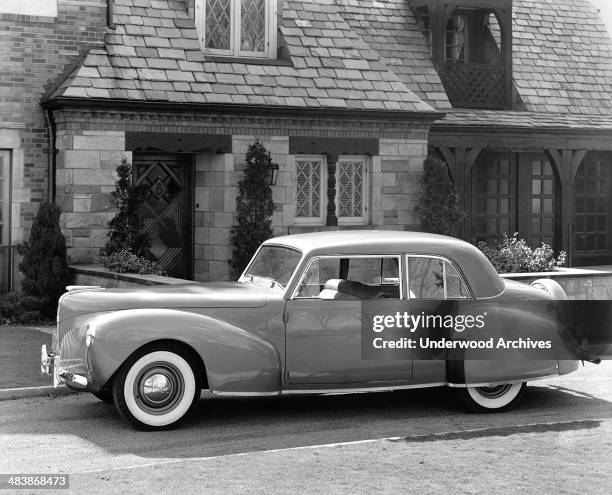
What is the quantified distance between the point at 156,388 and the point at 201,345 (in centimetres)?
45

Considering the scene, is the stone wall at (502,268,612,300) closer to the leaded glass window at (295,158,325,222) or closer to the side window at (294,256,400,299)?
the leaded glass window at (295,158,325,222)

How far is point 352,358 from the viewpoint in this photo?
8781mm

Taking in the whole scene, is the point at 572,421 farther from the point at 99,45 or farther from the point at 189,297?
the point at 99,45

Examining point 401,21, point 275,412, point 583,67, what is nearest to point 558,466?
point 275,412

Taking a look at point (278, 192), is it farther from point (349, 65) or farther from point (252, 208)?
point (349, 65)

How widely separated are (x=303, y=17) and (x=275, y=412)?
1064 centimetres

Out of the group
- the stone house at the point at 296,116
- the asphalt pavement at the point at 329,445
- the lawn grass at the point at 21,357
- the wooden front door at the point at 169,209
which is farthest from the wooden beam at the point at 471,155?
the asphalt pavement at the point at 329,445

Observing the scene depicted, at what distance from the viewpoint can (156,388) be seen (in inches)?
329

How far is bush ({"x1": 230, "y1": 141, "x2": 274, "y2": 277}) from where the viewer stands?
16797 millimetres

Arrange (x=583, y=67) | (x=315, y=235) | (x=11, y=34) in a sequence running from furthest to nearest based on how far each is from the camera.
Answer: (x=583, y=67) < (x=11, y=34) < (x=315, y=235)

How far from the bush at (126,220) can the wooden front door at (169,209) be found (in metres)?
0.99

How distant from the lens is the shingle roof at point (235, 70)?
1606 centimetres

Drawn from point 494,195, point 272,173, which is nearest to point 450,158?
point 494,195

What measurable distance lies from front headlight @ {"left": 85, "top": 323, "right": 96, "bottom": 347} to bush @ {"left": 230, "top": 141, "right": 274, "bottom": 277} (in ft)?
27.5
